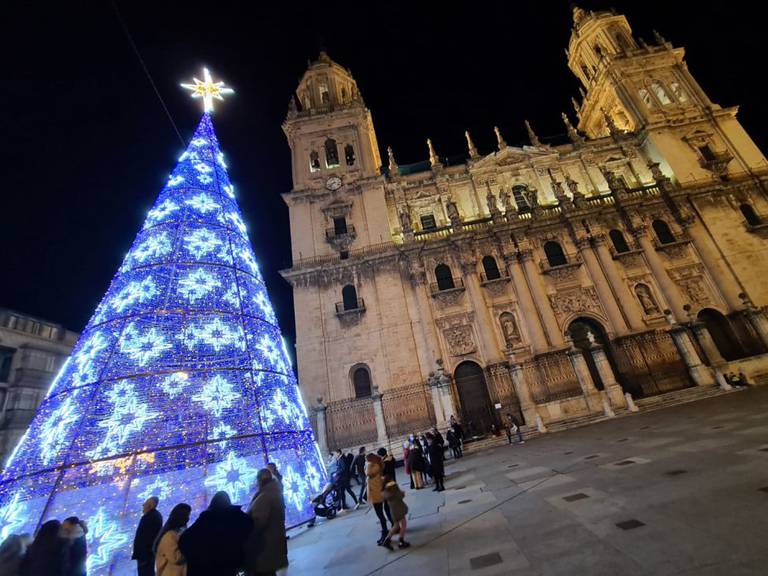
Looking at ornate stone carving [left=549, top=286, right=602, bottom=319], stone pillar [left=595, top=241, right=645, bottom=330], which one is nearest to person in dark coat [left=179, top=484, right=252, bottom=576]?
ornate stone carving [left=549, top=286, right=602, bottom=319]

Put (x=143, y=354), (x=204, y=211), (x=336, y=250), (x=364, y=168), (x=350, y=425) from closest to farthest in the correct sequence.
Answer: (x=143, y=354), (x=204, y=211), (x=350, y=425), (x=336, y=250), (x=364, y=168)

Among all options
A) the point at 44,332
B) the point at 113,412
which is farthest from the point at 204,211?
the point at 44,332

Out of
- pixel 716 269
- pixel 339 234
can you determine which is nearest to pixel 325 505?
pixel 339 234

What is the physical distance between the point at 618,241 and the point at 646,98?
13.0 m

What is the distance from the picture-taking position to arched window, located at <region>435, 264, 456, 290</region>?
2052cm

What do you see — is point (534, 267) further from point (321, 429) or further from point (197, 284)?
point (197, 284)

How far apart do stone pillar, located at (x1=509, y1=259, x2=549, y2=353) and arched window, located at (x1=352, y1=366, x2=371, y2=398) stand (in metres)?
8.81

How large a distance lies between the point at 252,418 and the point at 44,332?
71.5 feet

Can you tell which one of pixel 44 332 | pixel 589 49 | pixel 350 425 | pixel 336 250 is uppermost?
pixel 589 49

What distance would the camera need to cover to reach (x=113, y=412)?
5555mm

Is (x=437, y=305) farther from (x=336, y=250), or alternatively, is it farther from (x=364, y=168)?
(x=364, y=168)

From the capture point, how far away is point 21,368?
18078 mm

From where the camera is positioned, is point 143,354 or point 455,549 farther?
point 143,354

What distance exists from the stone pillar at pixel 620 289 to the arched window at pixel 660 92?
14356mm
